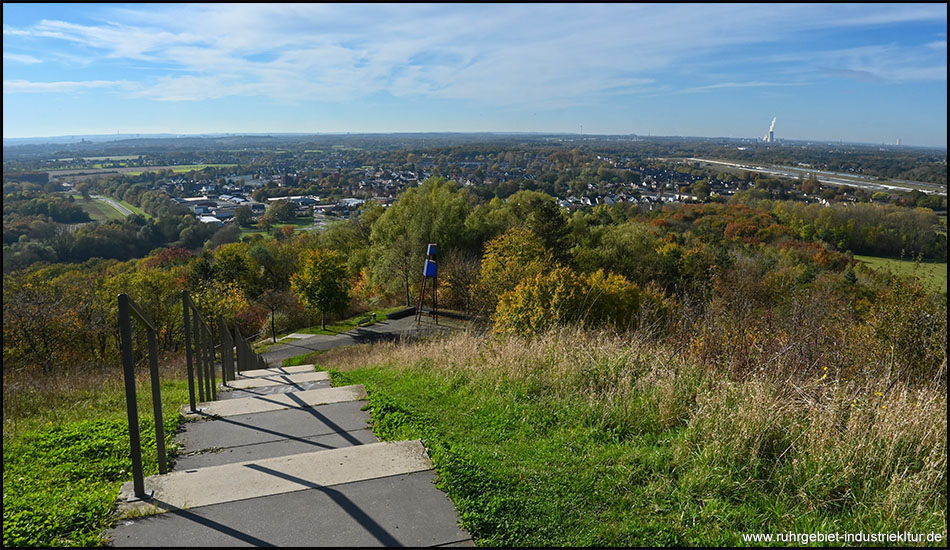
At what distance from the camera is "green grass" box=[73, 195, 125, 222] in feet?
215

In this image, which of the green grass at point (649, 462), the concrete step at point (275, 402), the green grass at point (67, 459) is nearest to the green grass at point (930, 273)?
the green grass at point (649, 462)

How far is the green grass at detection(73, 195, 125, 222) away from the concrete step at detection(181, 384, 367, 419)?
70534 millimetres

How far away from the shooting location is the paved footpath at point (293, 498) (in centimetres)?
298

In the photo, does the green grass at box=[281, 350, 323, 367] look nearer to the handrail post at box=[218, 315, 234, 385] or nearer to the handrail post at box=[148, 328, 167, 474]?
the handrail post at box=[218, 315, 234, 385]

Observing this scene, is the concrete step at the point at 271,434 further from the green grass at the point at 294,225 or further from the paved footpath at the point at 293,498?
the green grass at the point at 294,225

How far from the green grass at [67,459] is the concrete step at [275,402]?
0.29 m

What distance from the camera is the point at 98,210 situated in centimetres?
7019

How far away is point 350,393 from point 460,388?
1199 millimetres

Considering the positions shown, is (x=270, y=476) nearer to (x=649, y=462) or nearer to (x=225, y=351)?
(x=649, y=462)

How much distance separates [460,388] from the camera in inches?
A: 239

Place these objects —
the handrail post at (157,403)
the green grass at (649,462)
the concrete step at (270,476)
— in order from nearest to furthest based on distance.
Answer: the green grass at (649,462) → the concrete step at (270,476) → the handrail post at (157,403)

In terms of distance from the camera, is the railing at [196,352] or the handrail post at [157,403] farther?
the railing at [196,352]

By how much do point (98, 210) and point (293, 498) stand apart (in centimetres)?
8196

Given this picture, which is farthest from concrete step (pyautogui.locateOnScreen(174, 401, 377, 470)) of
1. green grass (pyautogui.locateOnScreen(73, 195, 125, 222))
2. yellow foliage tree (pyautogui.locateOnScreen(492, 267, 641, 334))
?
green grass (pyautogui.locateOnScreen(73, 195, 125, 222))
